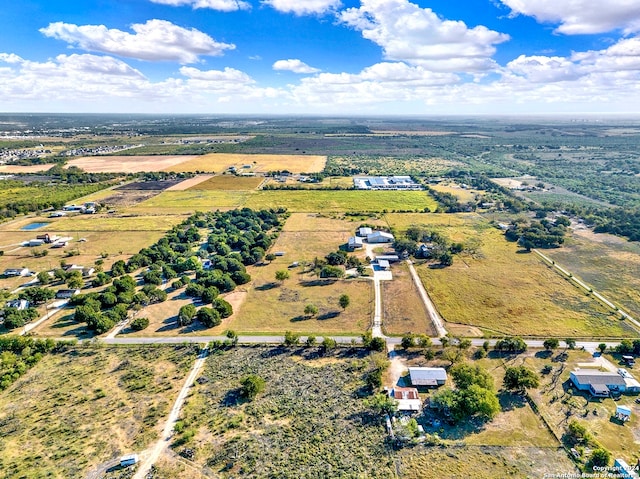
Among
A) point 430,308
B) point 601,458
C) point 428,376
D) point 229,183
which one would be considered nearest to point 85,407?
point 428,376

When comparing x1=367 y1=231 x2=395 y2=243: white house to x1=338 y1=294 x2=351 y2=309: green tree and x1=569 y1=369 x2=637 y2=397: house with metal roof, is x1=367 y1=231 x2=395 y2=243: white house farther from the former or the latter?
x1=569 y1=369 x2=637 y2=397: house with metal roof

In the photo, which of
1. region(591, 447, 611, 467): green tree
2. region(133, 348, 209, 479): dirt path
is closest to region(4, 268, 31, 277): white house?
region(133, 348, 209, 479): dirt path

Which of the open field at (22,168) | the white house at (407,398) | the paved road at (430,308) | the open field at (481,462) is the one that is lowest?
the open field at (481,462)

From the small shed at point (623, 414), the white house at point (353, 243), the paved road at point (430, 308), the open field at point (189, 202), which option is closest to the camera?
the small shed at point (623, 414)

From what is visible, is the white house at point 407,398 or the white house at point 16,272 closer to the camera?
the white house at point 407,398

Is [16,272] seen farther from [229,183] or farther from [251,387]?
[229,183]

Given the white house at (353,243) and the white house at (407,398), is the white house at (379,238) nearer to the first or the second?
the white house at (353,243)

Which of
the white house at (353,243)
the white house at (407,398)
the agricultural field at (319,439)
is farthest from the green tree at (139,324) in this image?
the white house at (353,243)

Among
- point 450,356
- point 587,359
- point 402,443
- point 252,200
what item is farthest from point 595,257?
point 252,200
